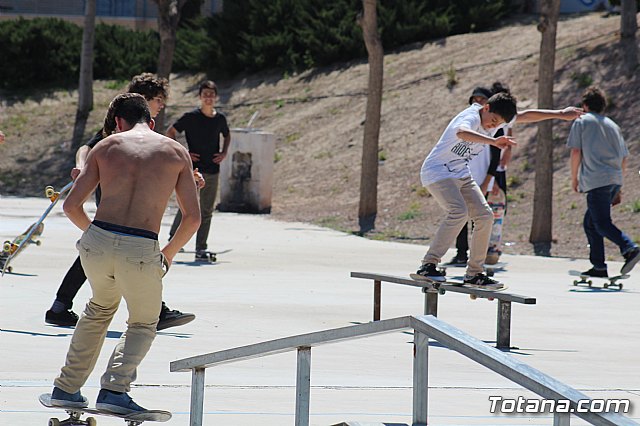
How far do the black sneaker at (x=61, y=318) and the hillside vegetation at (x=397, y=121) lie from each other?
340 inches

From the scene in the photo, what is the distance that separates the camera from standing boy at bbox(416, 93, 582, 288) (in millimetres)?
9219

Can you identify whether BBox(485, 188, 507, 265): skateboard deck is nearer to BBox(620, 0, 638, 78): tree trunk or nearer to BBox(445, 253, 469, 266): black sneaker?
BBox(445, 253, 469, 266): black sneaker

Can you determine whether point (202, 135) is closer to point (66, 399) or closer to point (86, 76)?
point (66, 399)

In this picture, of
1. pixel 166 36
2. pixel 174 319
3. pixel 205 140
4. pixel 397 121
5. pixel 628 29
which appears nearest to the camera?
pixel 174 319

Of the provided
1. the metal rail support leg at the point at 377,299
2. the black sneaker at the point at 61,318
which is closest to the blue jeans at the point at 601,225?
the metal rail support leg at the point at 377,299

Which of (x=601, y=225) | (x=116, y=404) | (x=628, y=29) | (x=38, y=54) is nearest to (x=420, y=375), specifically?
(x=116, y=404)

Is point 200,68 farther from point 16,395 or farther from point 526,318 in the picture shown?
point 16,395

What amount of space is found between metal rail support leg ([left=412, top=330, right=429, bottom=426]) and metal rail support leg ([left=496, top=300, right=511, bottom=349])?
12.5 ft

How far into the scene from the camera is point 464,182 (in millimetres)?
9430

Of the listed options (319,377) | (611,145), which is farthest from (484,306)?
(319,377)

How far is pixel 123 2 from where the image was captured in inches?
1686

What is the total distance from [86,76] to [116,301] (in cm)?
2554

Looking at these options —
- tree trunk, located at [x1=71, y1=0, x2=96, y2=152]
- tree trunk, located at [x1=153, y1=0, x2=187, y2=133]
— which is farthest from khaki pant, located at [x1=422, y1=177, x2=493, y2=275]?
tree trunk, located at [x1=71, y1=0, x2=96, y2=152]

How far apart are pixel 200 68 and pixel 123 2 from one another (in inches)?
424
